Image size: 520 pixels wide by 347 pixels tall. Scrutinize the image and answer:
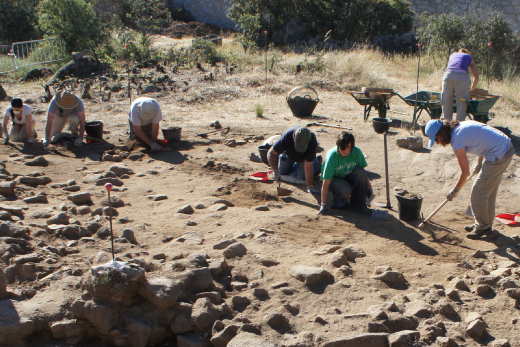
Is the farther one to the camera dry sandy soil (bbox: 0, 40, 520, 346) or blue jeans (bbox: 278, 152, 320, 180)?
blue jeans (bbox: 278, 152, 320, 180)

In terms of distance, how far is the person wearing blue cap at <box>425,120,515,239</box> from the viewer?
4.28 meters

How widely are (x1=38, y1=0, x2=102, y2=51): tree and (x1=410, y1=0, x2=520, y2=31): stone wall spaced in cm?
1331

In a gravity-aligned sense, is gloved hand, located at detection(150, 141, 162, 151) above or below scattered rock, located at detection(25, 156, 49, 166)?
above

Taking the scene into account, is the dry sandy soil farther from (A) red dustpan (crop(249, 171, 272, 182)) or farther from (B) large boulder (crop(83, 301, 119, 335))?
(B) large boulder (crop(83, 301, 119, 335))

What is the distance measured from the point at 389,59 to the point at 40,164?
12656 millimetres

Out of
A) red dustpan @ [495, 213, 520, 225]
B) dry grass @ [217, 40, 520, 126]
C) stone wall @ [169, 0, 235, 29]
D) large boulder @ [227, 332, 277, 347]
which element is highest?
stone wall @ [169, 0, 235, 29]

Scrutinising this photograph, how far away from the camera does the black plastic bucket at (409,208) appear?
5.01m

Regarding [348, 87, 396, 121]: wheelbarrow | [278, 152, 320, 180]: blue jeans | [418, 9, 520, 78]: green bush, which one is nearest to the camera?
[278, 152, 320, 180]: blue jeans

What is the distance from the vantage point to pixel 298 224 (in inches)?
193

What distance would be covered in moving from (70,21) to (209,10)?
1179cm

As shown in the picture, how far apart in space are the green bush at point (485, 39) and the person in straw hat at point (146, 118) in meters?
10.2

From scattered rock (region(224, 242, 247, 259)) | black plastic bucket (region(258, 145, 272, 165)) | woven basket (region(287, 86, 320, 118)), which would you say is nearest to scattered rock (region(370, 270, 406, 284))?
scattered rock (region(224, 242, 247, 259))

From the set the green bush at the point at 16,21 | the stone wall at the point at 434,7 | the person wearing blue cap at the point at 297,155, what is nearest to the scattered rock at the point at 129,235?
the person wearing blue cap at the point at 297,155

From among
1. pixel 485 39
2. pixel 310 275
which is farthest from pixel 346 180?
pixel 485 39
